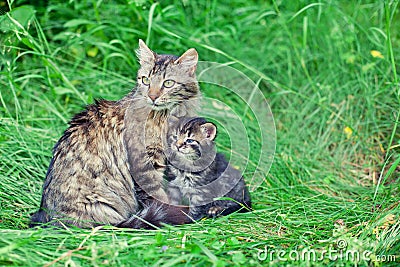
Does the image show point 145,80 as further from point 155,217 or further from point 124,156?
point 155,217

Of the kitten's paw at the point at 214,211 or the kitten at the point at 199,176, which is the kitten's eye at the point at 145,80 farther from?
the kitten's paw at the point at 214,211

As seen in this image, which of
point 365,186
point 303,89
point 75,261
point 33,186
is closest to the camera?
point 75,261

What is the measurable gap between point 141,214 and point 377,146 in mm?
2623

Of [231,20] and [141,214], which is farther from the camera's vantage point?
[231,20]

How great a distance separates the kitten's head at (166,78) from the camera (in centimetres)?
386

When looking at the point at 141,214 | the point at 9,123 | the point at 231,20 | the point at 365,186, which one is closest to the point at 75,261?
the point at 141,214

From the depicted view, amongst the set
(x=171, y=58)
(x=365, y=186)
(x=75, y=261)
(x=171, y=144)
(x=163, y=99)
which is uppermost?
(x=171, y=58)

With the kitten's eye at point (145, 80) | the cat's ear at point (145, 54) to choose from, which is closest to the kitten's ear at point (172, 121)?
the kitten's eye at point (145, 80)

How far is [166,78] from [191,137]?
503 millimetres

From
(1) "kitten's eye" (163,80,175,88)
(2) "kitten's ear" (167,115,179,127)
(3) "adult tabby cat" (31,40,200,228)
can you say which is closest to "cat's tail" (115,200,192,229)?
(3) "adult tabby cat" (31,40,200,228)

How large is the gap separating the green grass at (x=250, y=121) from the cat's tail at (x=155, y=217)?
0.32 feet

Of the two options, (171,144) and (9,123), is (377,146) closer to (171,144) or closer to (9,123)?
(171,144)

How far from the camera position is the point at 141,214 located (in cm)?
378

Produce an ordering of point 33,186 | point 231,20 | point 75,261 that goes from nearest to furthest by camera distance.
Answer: point 75,261 → point 33,186 → point 231,20
